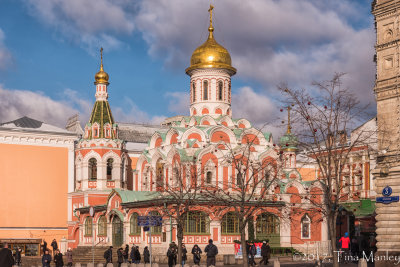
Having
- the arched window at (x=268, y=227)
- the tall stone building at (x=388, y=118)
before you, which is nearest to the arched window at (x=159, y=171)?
the arched window at (x=268, y=227)

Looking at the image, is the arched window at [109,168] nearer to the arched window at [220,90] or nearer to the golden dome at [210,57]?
the golden dome at [210,57]

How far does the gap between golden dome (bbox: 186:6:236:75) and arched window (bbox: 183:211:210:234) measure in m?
11.1

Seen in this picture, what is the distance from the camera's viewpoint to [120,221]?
4466 cm

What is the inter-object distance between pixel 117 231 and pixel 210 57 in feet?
44.4

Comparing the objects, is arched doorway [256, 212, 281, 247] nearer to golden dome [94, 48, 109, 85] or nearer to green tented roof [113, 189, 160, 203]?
green tented roof [113, 189, 160, 203]

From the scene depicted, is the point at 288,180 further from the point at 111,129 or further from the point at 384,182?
the point at 384,182

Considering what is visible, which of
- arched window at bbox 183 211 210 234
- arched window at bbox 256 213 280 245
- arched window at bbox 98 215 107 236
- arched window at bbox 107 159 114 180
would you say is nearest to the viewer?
arched window at bbox 183 211 210 234

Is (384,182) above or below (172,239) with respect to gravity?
above

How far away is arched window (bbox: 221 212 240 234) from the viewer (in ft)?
137

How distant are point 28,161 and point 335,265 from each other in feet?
110

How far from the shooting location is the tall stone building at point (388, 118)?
25.5 m

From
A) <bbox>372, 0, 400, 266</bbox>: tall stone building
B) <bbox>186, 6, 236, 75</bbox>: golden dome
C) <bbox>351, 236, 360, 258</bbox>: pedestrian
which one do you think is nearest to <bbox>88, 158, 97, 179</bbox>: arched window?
<bbox>186, 6, 236, 75</bbox>: golden dome

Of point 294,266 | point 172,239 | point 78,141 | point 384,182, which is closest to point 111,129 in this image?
point 78,141

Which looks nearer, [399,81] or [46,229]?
[399,81]
